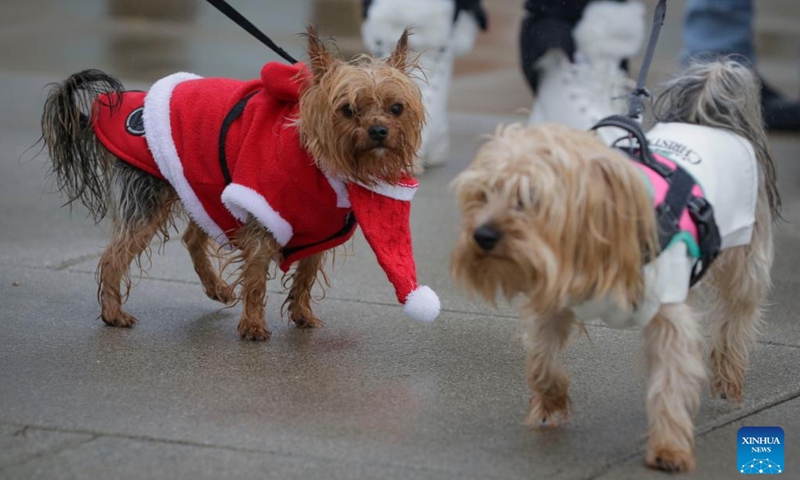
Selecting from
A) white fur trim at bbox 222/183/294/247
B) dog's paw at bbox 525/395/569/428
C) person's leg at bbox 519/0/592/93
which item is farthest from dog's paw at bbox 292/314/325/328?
person's leg at bbox 519/0/592/93

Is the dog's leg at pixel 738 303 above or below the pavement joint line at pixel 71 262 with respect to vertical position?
above

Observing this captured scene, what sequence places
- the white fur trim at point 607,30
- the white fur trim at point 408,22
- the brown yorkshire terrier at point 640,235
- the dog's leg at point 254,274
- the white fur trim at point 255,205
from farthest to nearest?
1. the white fur trim at point 408,22
2. the white fur trim at point 607,30
3. the dog's leg at point 254,274
4. the white fur trim at point 255,205
5. the brown yorkshire terrier at point 640,235

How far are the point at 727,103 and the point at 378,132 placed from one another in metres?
1.43

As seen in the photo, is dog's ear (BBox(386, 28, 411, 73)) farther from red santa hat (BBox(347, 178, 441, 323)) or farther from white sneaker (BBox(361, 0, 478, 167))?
white sneaker (BBox(361, 0, 478, 167))

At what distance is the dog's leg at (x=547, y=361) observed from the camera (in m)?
4.23

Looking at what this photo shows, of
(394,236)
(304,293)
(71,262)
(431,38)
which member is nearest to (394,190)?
(394,236)

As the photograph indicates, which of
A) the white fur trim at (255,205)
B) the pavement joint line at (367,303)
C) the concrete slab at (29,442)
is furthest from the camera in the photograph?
the pavement joint line at (367,303)

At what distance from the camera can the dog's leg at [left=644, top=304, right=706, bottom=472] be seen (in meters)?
3.90

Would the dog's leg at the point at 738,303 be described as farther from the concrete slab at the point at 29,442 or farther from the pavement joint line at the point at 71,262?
the pavement joint line at the point at 71,262

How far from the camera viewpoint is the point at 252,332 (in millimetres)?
5340

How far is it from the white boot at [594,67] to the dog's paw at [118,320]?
4.31 m

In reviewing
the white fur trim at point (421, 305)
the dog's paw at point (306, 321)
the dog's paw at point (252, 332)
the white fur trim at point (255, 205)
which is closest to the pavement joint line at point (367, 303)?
the dog's paw at point (306, 321)

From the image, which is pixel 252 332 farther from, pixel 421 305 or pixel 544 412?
pixel 544 412

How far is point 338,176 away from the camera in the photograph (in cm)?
503
